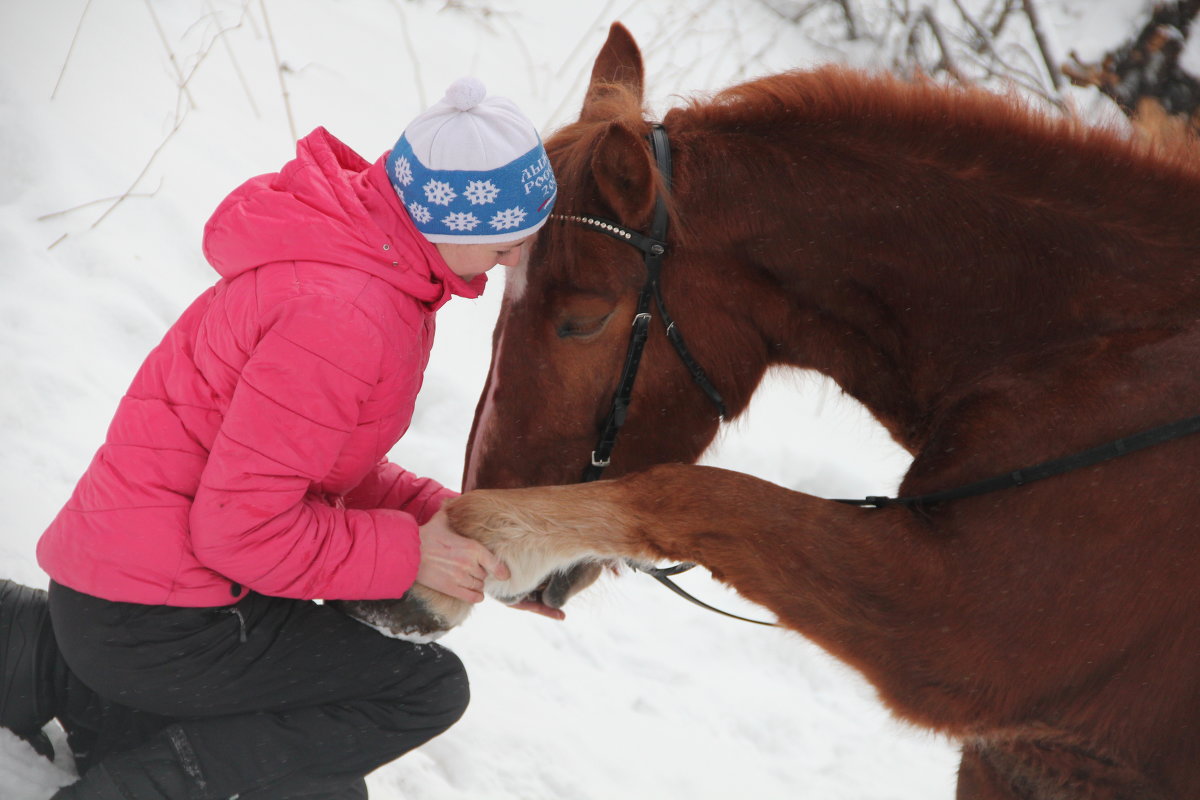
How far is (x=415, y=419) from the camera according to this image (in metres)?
4.64

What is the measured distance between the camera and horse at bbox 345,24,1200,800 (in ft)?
5.98

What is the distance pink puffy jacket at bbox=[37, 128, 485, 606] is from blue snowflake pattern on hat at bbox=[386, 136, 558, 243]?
6 centimetres

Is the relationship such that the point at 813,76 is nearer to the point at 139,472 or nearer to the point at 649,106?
the point at 649,106

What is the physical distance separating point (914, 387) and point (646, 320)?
24.6 inches

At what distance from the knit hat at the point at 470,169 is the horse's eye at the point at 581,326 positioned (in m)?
0.26

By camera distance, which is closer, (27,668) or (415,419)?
(27,668)

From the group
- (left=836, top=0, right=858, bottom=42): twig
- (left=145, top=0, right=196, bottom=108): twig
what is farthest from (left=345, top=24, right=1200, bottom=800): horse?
(left=836, top=0, right=858, bottom=42): twig

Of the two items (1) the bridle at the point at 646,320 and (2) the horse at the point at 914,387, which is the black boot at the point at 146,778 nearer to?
(2) the horse at the point at 914,387

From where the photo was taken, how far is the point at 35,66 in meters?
5.05

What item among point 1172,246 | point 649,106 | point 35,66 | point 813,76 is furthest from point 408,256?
point 35,66

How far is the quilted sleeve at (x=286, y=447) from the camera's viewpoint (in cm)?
172

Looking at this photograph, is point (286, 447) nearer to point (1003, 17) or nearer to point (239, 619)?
point (239, 619)

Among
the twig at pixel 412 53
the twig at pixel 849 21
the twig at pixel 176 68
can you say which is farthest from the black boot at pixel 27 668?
the twig at pixel 849 21

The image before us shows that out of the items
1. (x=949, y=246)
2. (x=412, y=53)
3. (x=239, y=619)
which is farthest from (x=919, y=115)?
(x=412, y=53)
